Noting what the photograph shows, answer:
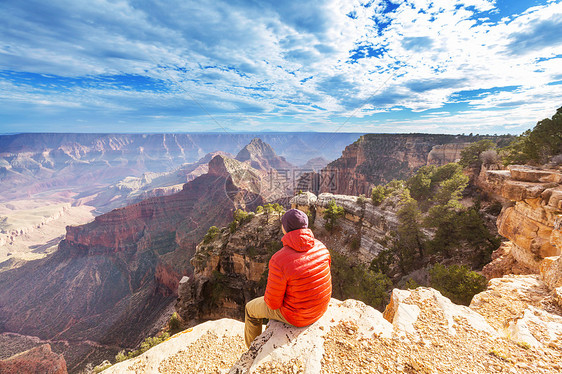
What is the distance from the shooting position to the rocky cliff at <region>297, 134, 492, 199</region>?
54.7 m

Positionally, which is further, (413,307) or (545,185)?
(545,185)

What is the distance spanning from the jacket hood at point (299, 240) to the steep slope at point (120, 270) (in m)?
45.3

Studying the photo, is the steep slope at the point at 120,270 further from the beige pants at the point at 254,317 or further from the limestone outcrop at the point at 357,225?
the beige pants at the point at 254,317

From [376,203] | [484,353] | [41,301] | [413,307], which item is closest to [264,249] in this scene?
[376,203]

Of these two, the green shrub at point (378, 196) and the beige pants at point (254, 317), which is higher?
the beige pants at point (254, 317)

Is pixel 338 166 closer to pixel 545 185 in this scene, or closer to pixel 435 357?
pixel 545 185

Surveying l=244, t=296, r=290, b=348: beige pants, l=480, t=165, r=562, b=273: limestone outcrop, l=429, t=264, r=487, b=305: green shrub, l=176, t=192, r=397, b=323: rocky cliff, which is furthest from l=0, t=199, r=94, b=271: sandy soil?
l=480, t=165, r=562, b=273: limestone outcrop

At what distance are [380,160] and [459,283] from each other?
2400 inches

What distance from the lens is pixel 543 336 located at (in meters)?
4.14

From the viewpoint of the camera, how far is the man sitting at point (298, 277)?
163 inches

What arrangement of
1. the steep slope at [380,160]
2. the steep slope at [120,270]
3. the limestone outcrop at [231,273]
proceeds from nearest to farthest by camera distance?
the limestone outcrop at [231,273] → the steep slope at [120,270] → the steep slope at [380,160]

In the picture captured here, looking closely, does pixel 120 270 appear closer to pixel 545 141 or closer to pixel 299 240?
pixel 299 240

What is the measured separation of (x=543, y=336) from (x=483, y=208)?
66.0 feet

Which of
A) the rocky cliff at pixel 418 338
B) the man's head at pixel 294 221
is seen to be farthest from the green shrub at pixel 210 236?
the man's head at pixel 294 221
